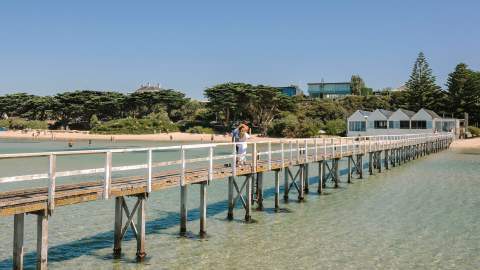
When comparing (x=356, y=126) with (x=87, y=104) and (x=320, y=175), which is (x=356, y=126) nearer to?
(x=320, y=175)

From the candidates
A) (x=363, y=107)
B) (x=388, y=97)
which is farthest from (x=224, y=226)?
(x=388, y=97)

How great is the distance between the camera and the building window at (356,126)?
75.1 metres

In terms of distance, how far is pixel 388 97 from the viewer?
113562mm

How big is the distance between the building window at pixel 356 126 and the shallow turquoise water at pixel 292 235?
50.8 meters

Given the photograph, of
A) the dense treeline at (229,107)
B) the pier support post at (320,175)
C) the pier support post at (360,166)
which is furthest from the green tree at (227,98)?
the pier support post at (320,175)

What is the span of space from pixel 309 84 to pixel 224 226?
5432 inches

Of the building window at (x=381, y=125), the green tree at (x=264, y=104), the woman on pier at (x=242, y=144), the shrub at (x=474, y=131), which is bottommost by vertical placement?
the woman on pier at (x=242, y=144)

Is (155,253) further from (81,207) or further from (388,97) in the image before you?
(388,97)

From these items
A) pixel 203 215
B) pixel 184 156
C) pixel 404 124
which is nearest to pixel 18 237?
pixel 184 156

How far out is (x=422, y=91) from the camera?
98.4 m

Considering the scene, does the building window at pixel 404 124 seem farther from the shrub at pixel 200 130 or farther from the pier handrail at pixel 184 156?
the shrub at pixel 200 130

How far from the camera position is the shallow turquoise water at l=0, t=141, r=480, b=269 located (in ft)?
42.0

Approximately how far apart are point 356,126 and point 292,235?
205 feet

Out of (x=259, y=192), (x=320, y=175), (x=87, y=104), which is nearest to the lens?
(x=259, y=192)
